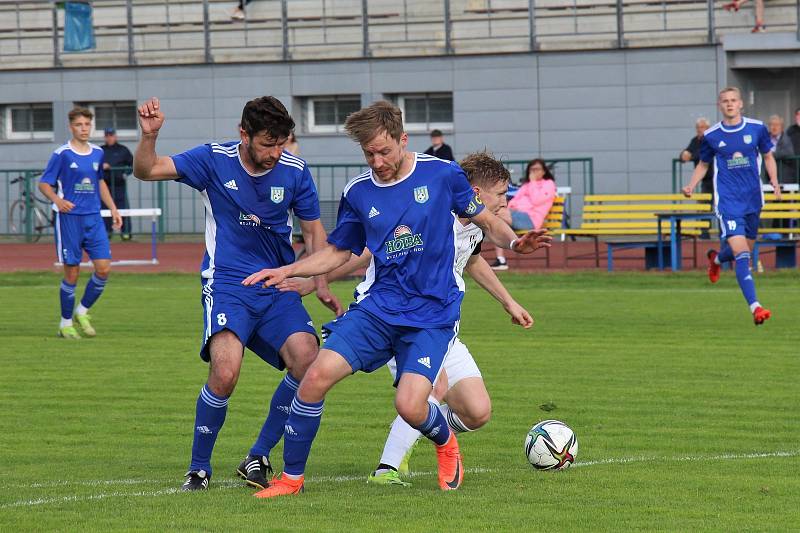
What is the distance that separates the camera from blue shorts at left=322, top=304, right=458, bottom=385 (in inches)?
270

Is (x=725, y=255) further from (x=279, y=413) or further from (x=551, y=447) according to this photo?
(x=279, y=413)

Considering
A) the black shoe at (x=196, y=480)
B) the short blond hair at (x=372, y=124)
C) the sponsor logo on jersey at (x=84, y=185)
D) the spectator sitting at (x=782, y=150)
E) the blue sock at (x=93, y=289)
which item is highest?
the spectator sitting at (x=782, y=150)

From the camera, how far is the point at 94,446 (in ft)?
28.2

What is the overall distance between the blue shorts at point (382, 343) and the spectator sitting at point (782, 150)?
17.6 metres

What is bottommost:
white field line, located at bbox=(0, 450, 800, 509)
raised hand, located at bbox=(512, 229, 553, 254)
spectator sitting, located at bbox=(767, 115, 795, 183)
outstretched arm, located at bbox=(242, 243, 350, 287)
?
white field line, located at bbox=(0, 450, 800, 509)

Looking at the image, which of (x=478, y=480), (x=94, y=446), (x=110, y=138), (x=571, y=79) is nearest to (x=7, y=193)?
(x=110, y=138)

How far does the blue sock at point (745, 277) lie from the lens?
575 inches

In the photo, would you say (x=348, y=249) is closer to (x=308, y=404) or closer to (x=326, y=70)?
(x=308, y=404)

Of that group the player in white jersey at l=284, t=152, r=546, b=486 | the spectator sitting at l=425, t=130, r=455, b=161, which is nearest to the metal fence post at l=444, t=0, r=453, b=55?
the spectator sitting at l=425, t=130, r=455, b=161

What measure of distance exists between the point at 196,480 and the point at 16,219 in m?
23.3

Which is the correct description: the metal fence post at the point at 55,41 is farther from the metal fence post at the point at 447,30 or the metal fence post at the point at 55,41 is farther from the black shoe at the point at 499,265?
the black shoe at the point at 499,265

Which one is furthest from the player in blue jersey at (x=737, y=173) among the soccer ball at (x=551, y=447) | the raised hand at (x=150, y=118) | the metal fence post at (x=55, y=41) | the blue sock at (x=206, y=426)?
the metal fence post at (x=55, y=41)

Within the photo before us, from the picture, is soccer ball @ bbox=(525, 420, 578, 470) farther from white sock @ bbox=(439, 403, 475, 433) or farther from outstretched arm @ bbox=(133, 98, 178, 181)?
outstretched arm @ bbox=(133, 98, 178, 181)

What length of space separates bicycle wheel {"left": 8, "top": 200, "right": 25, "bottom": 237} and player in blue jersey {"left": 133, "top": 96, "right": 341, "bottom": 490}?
74.1 feet
